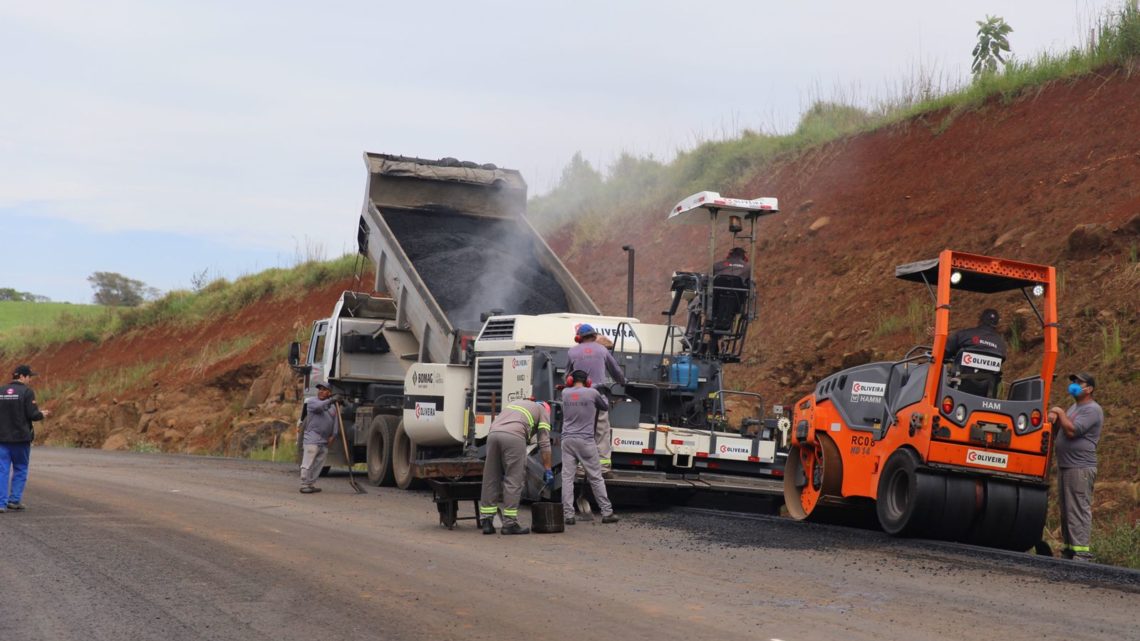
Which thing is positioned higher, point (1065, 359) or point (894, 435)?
point (1065, 359)

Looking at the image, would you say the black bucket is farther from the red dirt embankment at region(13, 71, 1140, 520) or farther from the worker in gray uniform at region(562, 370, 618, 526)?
the red dirt embankment at region(13, 71, 1140, 520)

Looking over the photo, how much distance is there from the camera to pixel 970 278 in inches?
462

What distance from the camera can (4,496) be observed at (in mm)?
13055

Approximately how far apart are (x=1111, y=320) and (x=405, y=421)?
29.5 ft

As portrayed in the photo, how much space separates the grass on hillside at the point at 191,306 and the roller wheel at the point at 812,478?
2832 cm

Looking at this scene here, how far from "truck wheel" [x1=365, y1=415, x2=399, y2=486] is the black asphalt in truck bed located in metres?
2.20

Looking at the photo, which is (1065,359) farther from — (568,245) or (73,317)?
(73,317)

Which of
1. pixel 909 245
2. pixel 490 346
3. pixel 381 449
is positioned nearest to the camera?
pixel 490 346

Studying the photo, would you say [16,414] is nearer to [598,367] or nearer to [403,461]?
[403,461]

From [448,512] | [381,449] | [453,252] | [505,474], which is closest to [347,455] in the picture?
[381,449]

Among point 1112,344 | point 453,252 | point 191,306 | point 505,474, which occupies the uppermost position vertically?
point 191,306

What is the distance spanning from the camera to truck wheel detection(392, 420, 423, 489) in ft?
57.3

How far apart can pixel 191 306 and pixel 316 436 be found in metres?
30.4

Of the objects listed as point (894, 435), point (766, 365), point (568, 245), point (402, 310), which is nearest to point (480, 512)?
point (894, 435)
